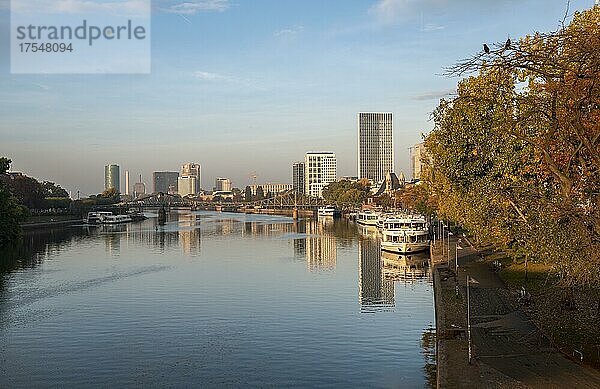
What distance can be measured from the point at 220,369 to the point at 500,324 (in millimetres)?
10805

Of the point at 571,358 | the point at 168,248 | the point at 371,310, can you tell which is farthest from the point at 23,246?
the point at 571,358

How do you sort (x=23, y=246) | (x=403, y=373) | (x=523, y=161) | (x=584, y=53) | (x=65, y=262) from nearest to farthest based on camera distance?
1. (x=584, y=53)
2. (x=403, y=373)
3. (x=523, y=161)
4. (x=65, y=262)
5. (x=23, y=246)

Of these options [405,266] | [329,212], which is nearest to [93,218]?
[329,212]

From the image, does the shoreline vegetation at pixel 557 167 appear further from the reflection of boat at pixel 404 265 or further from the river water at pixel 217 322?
the reflection of boat at pixel 404 265

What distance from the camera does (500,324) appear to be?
26656 millimetres

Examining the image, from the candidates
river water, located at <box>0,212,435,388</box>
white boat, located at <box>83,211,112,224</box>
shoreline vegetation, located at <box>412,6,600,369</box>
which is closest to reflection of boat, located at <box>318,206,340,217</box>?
white boat, located at <box>83,211,112,224</box>

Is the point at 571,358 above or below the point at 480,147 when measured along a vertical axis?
below

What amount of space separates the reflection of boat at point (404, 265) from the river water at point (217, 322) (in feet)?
0.30

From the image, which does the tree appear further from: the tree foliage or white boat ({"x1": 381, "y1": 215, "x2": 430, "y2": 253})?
the tree foliage

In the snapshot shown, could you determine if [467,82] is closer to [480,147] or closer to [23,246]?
[480,147]

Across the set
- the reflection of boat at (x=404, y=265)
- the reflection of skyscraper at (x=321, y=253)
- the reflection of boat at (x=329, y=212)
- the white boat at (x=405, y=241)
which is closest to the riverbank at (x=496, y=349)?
the reflection of boat at (x=404, y=265)

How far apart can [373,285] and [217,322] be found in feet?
50.9

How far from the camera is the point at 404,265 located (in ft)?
187

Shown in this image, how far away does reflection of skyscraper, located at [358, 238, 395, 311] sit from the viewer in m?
38.3
